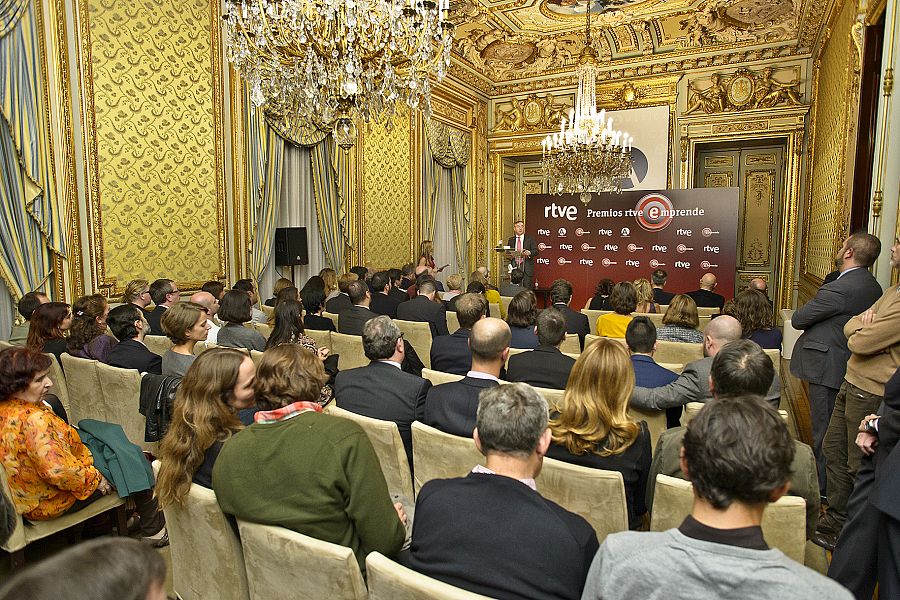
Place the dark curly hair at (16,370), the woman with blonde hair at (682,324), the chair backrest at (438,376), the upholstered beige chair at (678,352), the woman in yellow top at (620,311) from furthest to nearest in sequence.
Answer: the woman in yellow top at (620,311) < the woman with blonde hair at (682,324) < the upholstered beige chair at (678,352) < the chair backrest at (438,376) < the dark curly hair at (16,370)

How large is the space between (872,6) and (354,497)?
5910 mm

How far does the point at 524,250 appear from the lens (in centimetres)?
945

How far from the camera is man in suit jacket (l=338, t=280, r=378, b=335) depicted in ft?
16.0

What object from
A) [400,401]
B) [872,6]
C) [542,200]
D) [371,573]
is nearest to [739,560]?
[371,573]

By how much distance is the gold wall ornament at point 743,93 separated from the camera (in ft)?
31.0

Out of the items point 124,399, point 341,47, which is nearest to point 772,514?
point 124,399

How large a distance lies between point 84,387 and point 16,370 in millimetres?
1308

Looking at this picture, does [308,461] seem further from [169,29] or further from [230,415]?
[169,29]

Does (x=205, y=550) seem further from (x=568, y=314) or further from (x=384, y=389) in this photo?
(x=568, y=314)

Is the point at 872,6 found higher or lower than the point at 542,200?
higher

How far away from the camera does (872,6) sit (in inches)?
189

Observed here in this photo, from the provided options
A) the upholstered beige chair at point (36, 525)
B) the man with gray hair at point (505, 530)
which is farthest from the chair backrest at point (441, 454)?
the upholstered beige chair at point (36, 525)

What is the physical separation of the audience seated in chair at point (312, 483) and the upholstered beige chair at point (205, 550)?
0.08 meters

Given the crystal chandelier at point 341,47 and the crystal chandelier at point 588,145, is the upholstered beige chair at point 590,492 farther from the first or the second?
the crystal chandelier at point 588,145
